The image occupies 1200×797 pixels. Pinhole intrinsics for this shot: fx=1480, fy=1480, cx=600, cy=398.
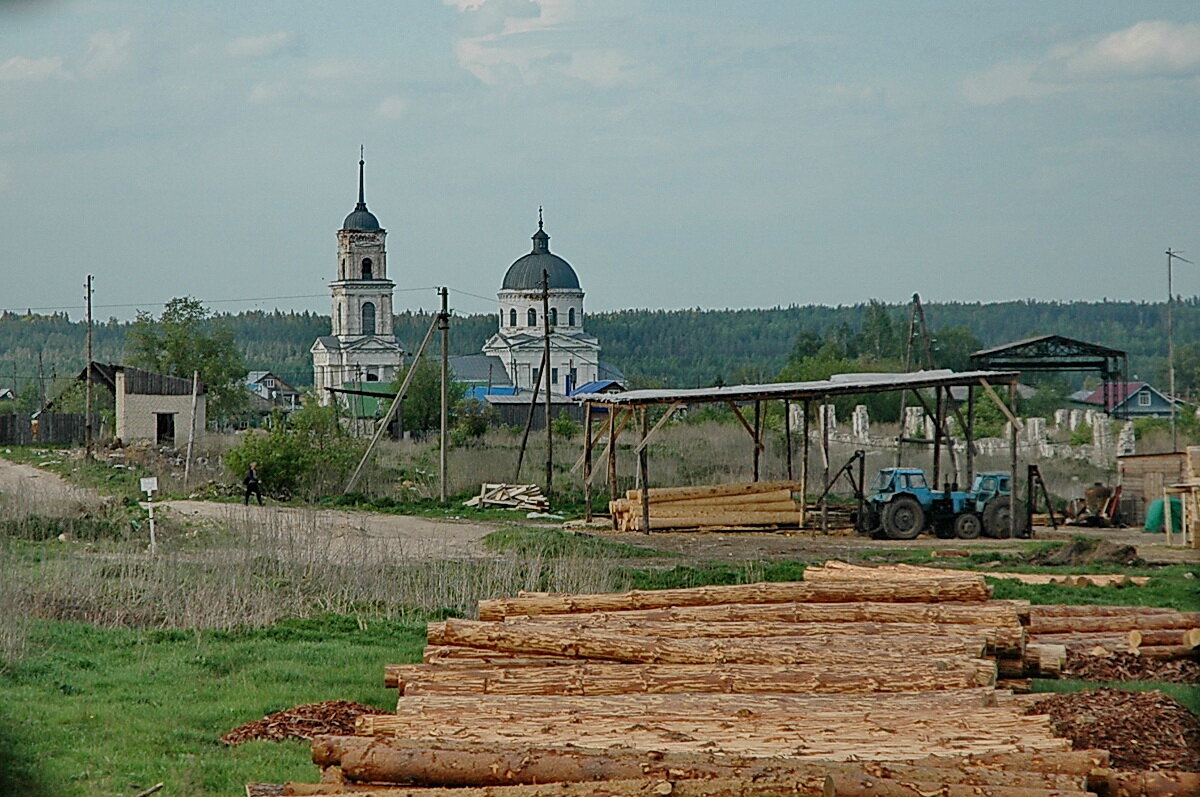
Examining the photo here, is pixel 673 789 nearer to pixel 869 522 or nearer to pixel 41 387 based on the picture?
pixel 869 522

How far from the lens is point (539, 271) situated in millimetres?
95938

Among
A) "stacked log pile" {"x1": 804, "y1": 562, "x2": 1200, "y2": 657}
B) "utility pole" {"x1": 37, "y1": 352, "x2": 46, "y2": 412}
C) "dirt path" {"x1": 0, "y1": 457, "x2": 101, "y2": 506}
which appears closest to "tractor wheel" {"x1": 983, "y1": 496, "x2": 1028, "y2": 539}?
"stacked log pile" {"x1": 804, "y1": 562, "x2": 1200, "y2": 657}

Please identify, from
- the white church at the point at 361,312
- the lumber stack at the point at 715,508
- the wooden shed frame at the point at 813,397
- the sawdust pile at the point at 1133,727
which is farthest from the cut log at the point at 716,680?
the white church at the point at 361,312

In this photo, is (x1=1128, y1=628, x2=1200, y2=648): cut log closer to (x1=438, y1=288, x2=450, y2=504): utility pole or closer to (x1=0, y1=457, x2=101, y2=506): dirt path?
(x1=0, y1=457, x2=101, y2=506): dirt path

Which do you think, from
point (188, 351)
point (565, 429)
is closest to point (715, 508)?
point (565, 429)

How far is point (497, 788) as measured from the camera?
6977 millimetres

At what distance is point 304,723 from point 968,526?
1765 centimetres

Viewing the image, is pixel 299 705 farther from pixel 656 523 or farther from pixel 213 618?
pixel 656 523

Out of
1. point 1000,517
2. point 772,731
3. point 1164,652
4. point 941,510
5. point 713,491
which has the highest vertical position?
point 713,491

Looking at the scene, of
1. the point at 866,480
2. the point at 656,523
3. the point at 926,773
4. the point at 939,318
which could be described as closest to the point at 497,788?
the point at 926,773

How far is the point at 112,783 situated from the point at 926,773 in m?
4.34

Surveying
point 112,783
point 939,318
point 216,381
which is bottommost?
point 112,783

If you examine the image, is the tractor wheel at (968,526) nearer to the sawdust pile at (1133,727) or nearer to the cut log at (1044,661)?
the cut log at (1044,661)

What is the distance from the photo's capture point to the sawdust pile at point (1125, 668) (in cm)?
1128
